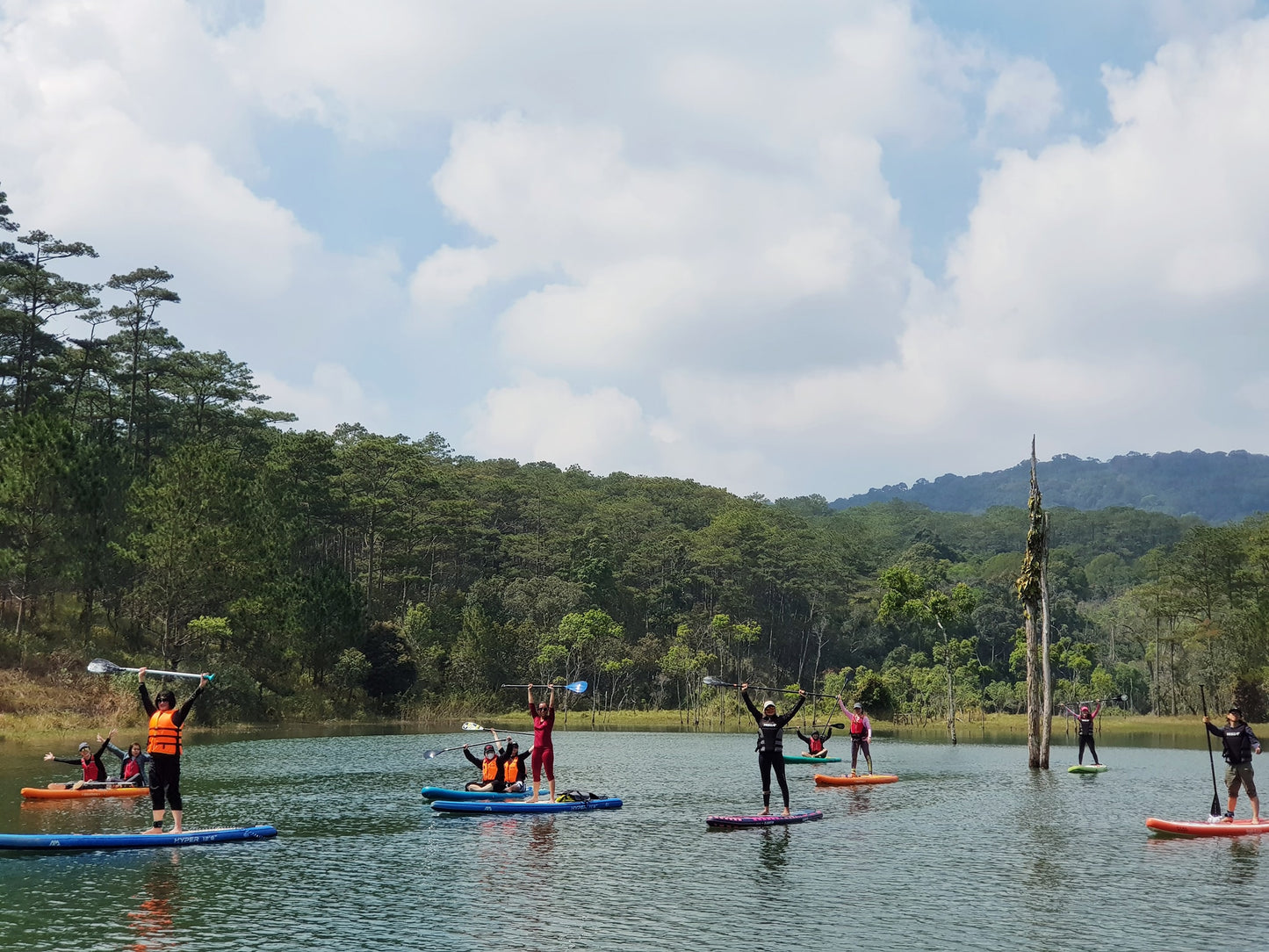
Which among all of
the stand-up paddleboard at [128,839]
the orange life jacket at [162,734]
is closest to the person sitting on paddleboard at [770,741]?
the stand-up paddleboard at [128,839]

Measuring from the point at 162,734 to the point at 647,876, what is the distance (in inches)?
357

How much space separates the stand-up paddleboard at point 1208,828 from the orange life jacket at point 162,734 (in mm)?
19916

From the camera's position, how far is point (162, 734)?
20.5m

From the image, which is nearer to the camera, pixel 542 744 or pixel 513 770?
pixel 542 744

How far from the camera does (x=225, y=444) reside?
91.9m

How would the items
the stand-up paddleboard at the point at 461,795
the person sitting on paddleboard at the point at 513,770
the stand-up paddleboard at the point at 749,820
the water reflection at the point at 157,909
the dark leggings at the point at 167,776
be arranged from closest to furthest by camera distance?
1. the water reflection at the point at 157,909
2. the dark leggings at the point at 167,776
3. the stand-up paddleboard at the point at 749,820
4. the stand-up paddleboard at the point at 461,795
5. the person sitting on paddleboard at the point at 513,770

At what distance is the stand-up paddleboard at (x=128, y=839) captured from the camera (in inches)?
776

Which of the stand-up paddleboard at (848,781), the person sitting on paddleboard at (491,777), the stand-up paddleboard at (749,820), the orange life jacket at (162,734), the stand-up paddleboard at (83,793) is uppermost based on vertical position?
the orange life jacket at (162,734)

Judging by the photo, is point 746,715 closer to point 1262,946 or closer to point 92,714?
point 92,714

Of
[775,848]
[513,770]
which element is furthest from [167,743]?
[775,848]

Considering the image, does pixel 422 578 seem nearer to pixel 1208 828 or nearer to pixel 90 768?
pixel 90 768

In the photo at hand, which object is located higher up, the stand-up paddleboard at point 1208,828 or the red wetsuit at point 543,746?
the red wetsuit at point 543,746

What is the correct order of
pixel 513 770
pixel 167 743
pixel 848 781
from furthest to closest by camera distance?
1. pixel 848 781
2. pixel 513 770
3. pixel 167 743

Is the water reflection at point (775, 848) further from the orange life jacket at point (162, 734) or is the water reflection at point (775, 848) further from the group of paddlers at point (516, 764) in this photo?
the orange life jacket at point (162, 734)
